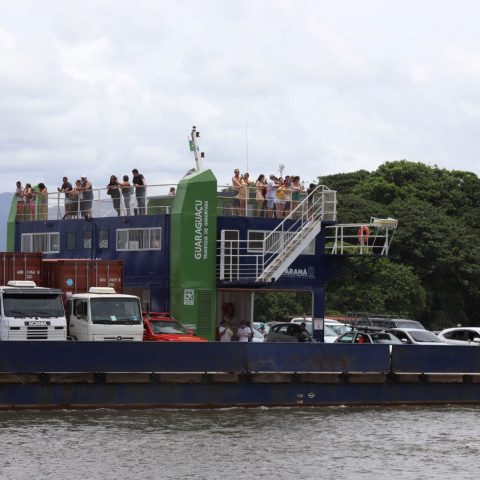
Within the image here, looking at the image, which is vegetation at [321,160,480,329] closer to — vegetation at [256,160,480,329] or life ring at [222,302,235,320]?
vegetation at [256,160,480,329]

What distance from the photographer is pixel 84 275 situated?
3972 centimetres

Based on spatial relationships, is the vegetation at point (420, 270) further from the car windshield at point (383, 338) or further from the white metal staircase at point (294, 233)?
the car windshield at point (383, 338)

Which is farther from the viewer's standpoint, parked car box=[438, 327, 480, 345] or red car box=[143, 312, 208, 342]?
parked car box=[438, 327, 480, 345]

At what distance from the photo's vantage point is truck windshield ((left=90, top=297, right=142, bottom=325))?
3612cm

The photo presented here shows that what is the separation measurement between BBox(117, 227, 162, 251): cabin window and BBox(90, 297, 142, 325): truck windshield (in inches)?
357

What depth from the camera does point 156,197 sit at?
46.7 metres

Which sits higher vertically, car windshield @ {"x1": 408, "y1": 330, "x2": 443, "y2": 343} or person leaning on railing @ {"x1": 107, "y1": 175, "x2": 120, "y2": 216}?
person leaning on railing @ {"x1": 107, "y1": 175, "x2": 120, "y2": 216}

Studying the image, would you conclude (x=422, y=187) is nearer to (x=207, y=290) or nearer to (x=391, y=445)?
(x=207, y=290)

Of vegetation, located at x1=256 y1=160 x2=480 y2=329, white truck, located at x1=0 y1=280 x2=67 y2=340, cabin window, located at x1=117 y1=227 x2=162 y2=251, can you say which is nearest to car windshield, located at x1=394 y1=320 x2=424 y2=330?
cabin window, located at x1=117 y1=227 x2=162 y2=251

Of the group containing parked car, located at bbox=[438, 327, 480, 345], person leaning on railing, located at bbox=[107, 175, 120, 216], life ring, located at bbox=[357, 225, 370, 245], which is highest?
person leaning on railing, located at bbox=[107, 175, 120, 216]

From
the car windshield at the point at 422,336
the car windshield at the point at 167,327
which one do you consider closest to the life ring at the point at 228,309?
the car windshield at the point at 422,336

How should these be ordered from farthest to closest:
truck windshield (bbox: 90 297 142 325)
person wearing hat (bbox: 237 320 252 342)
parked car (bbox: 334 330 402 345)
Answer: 1. person wearing hat (bbox: 237 320 252 342)
2. parked car (bbox: 334 330 402 345)
3. truck windshield (bbox: 90 297 142 325)

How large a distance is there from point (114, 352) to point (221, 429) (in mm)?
3871

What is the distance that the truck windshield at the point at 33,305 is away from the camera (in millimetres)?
34938
